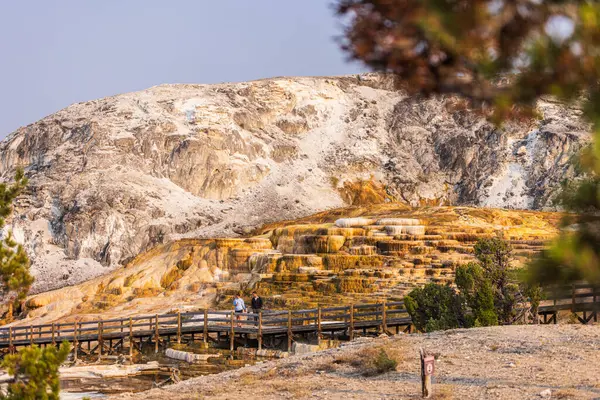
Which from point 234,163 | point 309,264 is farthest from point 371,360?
point 234,163

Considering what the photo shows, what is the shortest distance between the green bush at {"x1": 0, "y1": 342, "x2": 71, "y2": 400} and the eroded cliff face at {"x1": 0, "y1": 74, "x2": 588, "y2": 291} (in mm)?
40052

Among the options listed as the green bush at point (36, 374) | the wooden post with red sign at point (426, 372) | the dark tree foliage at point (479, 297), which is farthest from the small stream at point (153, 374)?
the green bush at point (36, 374)

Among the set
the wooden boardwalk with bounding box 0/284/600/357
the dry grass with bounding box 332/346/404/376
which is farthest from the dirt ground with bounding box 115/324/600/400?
the wooden boardwalk with bounding box 0/284/600/357

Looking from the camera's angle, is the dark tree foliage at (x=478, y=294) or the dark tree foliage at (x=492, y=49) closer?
the dark tree foliage at (x=492, y=49)

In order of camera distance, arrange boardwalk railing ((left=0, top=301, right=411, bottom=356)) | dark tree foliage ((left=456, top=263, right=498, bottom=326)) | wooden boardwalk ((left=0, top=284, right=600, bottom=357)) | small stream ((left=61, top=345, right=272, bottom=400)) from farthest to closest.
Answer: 1. boardwalk railing ((left=0, top=301, right=411, bottom=356))
2. wooden boardwalk ((left=0, top=284, right=600, bottom=357))
3. small stream ((left=61, top=345, right=272, bottom=400))
4. dark tree foliage ((left=456, top=263, right=498, bottom=326))

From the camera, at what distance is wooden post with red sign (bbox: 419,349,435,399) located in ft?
35.1

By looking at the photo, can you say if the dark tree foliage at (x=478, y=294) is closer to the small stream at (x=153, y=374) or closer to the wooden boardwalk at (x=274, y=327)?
the wooden boardwalk at (x=274, y=327)

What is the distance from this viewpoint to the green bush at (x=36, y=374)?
758 centimetres

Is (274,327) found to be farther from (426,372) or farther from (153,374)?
(426,372)

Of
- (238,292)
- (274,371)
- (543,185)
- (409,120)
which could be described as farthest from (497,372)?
(409,120)

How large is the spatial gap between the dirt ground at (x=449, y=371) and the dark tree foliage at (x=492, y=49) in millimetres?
7175

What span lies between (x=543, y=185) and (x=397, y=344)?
43632mm

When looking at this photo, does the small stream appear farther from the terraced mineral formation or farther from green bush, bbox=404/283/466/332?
the terraced mineral formation

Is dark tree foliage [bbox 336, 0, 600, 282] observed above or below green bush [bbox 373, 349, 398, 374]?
above
